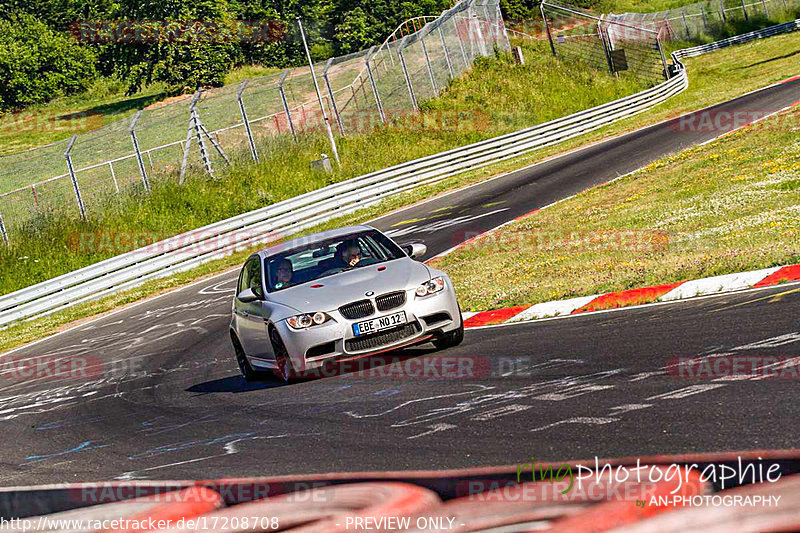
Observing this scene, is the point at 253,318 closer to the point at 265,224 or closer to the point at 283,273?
the point at 283,273

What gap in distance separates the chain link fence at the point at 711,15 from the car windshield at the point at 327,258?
6806 centimetres

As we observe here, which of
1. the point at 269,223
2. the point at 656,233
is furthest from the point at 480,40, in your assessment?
the point at 656,233

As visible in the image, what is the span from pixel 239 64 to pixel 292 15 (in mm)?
11599

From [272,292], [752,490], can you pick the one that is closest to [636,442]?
[752,490]

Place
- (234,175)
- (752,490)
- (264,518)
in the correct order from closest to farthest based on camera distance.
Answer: (752,490)
(264,518)
(234,175)

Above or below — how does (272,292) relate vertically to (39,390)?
above

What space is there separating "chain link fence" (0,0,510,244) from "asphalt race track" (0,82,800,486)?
1780cm

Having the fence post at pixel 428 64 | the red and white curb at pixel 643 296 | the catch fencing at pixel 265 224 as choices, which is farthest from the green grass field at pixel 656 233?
the fence post at pixel 428 64

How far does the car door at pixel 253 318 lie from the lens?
992 cm

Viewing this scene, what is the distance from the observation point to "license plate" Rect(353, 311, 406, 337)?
30.1 ft

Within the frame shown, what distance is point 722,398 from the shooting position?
5527mm

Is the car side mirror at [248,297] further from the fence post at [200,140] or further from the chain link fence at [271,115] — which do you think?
the fence post at [200,140]

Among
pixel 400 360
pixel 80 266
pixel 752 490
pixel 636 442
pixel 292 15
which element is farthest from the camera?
pixel 292 15

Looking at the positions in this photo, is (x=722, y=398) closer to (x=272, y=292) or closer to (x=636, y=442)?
(x=636, y=442)
